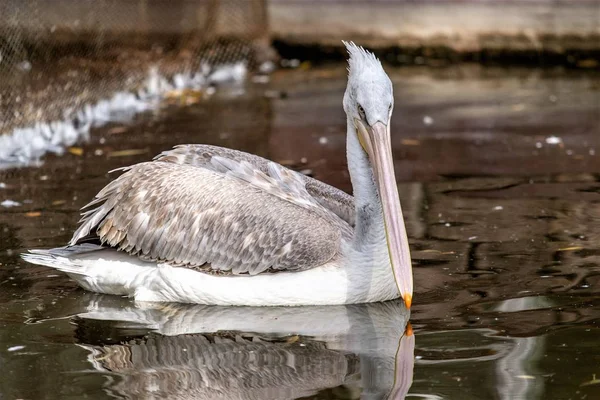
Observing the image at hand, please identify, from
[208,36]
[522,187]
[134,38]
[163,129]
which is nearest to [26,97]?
[163,129]

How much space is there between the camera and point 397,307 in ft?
16.7

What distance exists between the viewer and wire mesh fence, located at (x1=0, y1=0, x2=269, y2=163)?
339 inches

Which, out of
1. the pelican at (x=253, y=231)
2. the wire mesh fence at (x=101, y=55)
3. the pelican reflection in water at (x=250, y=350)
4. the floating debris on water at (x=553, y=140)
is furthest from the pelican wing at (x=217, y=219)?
the floating debris on water at (x=553, y=140)

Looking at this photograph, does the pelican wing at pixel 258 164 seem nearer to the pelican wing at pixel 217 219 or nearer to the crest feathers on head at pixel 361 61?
the pelican wing at pixel 217 219

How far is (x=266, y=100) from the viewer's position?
34.2 ft

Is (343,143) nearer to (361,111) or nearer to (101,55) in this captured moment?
(101,55)

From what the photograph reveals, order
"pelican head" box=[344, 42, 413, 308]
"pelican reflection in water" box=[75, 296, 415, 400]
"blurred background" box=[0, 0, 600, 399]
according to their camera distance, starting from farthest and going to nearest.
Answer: "pelican head" box=[344, 42, 413, 308]
"blurred background" box=[0, 0, 600, 399]
"pelican reflection in water" box=[75, 296, 415, 400]

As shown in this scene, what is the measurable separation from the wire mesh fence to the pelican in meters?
2.84

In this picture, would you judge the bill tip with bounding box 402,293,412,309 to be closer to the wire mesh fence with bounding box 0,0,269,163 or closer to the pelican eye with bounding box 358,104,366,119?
the pelican eye with bounding box 358,104,366,119

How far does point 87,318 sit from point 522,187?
309cm

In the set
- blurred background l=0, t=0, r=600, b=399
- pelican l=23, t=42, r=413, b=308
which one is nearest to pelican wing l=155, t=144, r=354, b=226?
pelican l=23, t=42, r=413, b=308

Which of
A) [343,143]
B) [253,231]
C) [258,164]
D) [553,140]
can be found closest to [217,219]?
[253,231]

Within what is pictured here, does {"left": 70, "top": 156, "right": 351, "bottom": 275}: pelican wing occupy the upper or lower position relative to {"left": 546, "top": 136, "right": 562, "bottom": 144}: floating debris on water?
lower

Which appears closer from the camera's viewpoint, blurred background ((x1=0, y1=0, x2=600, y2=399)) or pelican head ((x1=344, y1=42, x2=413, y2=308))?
blurred background ((x1=0, y1=0, x2=600, y2=399))
